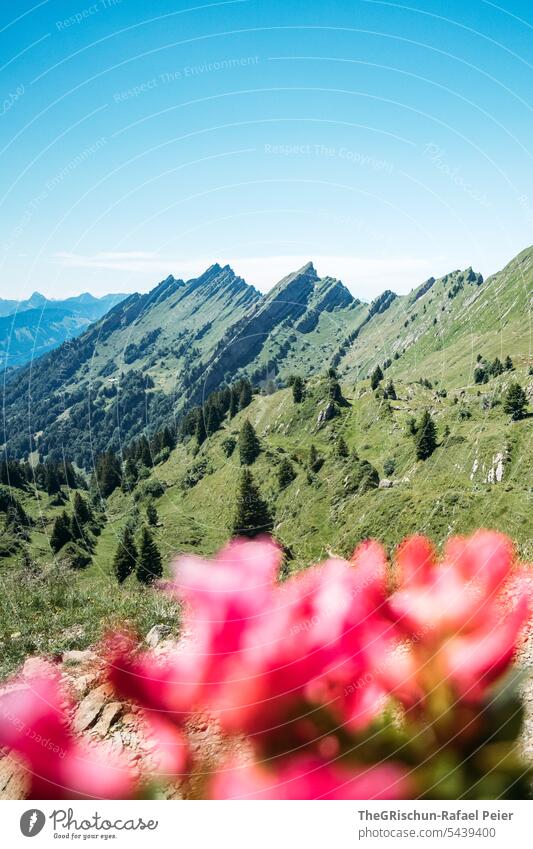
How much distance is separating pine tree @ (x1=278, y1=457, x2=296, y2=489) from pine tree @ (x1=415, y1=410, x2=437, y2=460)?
50.1 feet

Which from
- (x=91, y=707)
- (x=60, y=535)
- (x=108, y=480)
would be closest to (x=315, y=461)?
(x=60, y=535)

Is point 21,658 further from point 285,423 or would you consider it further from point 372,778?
point 285,423

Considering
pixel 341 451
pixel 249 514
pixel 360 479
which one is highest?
pixel 341 451

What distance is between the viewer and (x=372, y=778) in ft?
9.88

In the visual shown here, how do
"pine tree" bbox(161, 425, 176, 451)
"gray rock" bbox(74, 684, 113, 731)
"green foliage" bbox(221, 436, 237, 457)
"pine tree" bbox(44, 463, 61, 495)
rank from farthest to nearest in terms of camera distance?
"pine tree" bbox(161, 425, 176, 451) < "pine tree" bbox(44, 463, 61, 495) < "green foliage" bbox(221, 436, 237, 457) < "gray rock" bbox(74, 684, 113, 731)

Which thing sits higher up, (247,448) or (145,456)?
(247,448)

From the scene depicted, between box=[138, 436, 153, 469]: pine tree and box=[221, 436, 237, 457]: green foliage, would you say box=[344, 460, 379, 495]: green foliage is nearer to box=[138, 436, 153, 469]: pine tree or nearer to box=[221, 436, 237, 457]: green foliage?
box=[221, 436, 237, 457]: green foliage

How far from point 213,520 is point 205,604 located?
2370 inches

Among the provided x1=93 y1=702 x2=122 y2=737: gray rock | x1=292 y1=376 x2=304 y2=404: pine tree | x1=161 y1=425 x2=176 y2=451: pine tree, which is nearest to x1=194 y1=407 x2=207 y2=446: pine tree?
x1=161 y1=425 x2=176 y2=451: pine tree

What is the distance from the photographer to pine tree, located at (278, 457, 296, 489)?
57.7 metres

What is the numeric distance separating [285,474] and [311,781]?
2175 inches

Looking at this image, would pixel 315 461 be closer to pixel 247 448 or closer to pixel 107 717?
pixel 247 448

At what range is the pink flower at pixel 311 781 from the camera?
9.82 feet

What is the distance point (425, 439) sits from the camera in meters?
55.0
